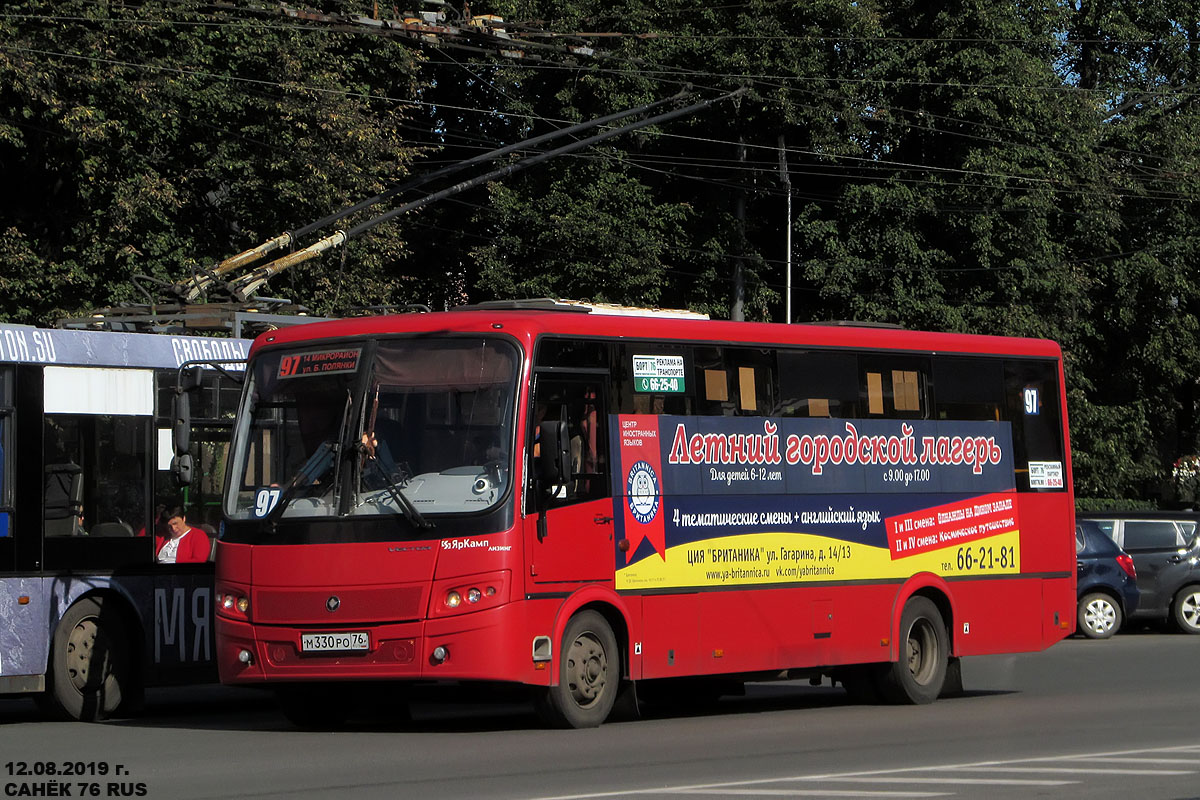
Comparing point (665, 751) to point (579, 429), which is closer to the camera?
point (665, 751)

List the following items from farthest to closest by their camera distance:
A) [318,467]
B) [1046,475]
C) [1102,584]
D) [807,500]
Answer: [1102,584] < [1046,475] < [807,500] < [318,467]

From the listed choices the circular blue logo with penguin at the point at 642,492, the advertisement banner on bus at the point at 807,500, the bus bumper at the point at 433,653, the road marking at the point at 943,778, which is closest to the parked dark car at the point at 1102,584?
the advertisement banner on bus at the point at 807,500

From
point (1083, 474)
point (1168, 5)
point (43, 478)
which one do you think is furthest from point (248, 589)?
point (1168, 5)

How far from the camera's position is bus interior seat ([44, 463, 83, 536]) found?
14.5 metres

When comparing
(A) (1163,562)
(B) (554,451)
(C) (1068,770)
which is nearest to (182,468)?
(B) (554,451)

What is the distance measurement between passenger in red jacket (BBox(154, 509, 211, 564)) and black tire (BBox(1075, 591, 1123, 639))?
1481 centimetres

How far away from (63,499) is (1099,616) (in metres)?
16.4

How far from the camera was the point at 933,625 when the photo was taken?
16.5m

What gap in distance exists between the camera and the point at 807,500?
15.3 metres

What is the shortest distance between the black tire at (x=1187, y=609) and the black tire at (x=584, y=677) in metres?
15.7

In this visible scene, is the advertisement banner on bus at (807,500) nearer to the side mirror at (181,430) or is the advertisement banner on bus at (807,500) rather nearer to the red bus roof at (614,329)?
the red bus roof at (614,329)

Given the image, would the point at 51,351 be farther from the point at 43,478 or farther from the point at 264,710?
the point at 264,710

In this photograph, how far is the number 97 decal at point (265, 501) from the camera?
43.8ft

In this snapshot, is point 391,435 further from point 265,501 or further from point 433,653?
point 433,653
